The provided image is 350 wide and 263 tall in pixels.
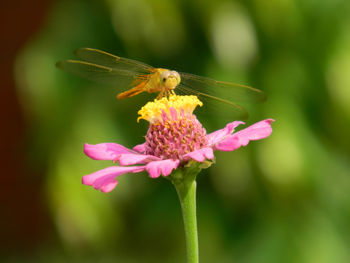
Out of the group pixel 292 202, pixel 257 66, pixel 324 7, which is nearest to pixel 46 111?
pixel 257 66

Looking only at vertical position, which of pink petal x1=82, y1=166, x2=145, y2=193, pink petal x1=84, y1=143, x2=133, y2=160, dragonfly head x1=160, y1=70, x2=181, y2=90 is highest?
dragonfly head x1=160, y1=70, x2=181, y2=90

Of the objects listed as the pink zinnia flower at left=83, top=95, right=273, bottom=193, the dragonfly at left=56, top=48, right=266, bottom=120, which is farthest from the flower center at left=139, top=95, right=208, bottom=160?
the dragonfly at left=56, top=48, right=266, bottom=120

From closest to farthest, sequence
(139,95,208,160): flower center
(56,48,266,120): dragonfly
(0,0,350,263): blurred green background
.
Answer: (139,95,208,160): flower center < (56,48,266,120): dragonfly < (0,0,350,263): blurred green background

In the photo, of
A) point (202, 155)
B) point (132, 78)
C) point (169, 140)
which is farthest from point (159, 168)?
point (132, 78)

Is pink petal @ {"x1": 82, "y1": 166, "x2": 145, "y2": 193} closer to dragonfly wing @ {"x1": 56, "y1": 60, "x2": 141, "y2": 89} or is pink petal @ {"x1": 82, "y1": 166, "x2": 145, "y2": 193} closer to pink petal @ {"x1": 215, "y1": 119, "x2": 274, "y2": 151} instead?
pink petal @ {"x1": 215, "y1": 119, "x2": 274, "y2": 151}

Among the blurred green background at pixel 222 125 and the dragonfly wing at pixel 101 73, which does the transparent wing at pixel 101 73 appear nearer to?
the dragonfly wing at pixel 101 73

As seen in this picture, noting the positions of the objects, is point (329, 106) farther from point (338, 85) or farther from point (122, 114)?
point (122, 114)
